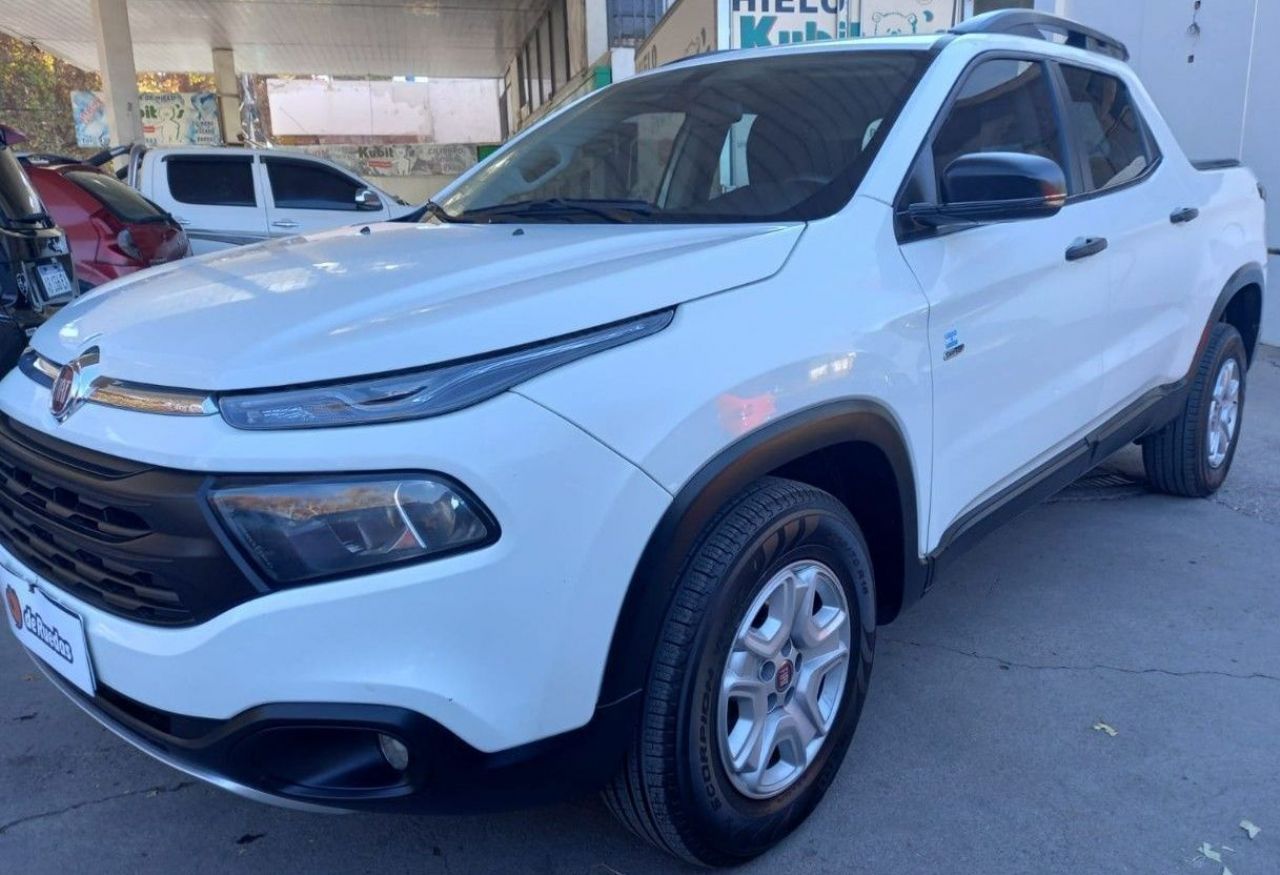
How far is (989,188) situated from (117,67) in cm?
1879

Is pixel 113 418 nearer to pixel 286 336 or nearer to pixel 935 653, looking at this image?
pixel 286 336

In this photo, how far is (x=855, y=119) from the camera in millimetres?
2686

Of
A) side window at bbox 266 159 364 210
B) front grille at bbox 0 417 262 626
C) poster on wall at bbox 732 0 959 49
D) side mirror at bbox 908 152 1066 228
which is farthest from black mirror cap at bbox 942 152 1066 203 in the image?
side window at bbox 266 159 364 210

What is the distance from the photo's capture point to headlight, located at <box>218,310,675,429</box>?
165 centimetres

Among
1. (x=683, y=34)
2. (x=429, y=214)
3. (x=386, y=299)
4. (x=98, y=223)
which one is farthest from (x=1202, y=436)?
(x=683, y=34)

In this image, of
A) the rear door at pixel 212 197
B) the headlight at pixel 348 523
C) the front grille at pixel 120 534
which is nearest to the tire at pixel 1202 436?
the headlight at pixel 348 523

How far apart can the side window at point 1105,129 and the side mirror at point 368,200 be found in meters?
3.99

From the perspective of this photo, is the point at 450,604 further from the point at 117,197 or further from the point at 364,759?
the point at 117,197

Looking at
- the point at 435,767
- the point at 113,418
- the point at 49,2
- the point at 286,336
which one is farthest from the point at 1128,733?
the point at 49,2

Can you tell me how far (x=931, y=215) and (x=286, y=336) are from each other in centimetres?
151

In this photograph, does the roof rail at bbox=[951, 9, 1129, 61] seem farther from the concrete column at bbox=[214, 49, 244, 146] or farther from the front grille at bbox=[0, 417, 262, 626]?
the concrete column at bbox=[214, 49, 244, 146]

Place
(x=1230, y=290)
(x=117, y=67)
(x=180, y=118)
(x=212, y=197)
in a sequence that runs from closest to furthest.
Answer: (x=1230, y=290) → (x=212, y=197) → (x=117, y=67) → (x=180, y=118)

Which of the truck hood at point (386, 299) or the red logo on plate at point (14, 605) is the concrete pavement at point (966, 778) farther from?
the truck hood at point (386, 299)

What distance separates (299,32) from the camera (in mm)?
22891
